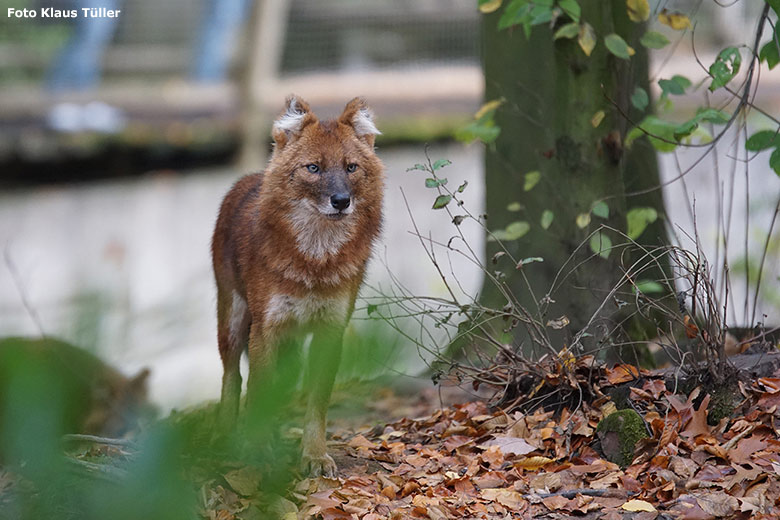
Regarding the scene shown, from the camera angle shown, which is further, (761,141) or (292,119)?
(292,119)

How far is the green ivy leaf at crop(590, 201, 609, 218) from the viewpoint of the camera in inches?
176

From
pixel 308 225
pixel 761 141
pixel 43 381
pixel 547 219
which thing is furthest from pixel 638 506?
pixel 43 381

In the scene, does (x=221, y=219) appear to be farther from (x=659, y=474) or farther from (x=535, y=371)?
(x=659, y=474)

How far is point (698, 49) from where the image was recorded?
9.66m

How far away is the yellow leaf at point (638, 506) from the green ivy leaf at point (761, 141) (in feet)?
5.27

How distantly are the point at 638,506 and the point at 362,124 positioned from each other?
2.21 metres

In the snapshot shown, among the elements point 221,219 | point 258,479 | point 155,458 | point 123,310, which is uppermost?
point 123,310

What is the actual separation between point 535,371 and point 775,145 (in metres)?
1.41

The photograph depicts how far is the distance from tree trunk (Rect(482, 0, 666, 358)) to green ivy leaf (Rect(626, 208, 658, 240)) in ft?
0.30

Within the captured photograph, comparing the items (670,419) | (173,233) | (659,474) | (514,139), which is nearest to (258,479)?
(659,474)

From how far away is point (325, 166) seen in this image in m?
4.32

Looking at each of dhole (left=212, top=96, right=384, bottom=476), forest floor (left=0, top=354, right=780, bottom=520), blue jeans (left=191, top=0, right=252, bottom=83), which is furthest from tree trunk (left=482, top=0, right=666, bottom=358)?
blue jeans (left=191, top=0, right=252, bottom=83)

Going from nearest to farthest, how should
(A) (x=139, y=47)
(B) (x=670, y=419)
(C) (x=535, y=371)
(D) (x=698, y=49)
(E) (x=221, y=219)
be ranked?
(B) (x=670, y=419)
(C) (x=535, y=371)
(E) (x=221, y=219)
(D) (x=698, y=49)
(A) (x=139, y=47)

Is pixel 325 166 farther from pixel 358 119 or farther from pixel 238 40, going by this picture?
pixel 238 40
